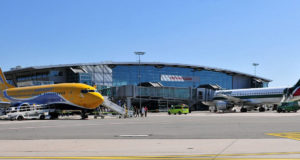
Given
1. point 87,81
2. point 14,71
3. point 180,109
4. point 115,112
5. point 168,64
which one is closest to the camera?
point 115,112

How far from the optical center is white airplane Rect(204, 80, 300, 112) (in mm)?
60281

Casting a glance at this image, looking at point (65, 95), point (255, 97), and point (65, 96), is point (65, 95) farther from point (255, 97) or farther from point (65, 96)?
point (255, 97)

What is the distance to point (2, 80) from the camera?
52.5 meters

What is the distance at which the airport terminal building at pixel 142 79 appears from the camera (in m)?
78.6

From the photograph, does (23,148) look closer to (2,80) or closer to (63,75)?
(2,80)

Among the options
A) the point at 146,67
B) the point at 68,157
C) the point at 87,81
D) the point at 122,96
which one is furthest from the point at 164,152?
the point at 146,67

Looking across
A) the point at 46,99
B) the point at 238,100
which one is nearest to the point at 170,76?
the point at 238,100

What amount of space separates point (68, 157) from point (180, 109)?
51295mm

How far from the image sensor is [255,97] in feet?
216

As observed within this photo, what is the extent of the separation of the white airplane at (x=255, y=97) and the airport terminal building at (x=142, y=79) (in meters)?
14.0

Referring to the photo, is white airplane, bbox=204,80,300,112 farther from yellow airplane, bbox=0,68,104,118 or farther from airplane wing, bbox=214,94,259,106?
yellow airplane, bbox=0,68,104,118

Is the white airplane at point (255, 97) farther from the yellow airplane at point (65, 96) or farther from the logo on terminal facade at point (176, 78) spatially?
the yellow airplane at point (65, 96)

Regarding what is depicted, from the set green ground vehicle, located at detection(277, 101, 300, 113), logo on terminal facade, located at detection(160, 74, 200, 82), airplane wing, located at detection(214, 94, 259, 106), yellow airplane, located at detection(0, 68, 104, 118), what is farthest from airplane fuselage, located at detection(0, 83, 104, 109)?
logo on terminal facade, located at detection(160, 74, 200, 82)

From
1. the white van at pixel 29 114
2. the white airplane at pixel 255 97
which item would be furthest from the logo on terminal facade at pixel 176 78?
the white van at pixel 29 114
